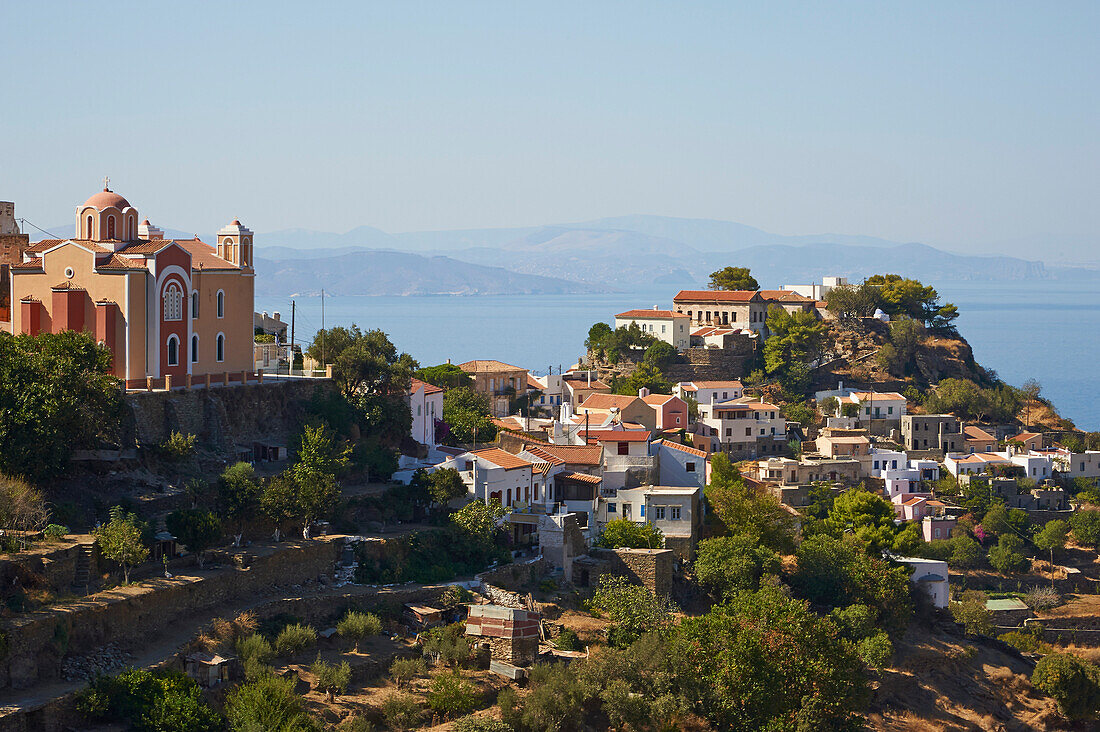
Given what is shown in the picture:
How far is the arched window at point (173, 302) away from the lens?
38031 mm

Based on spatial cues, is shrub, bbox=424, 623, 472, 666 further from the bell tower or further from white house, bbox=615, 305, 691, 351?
white house, bbox=615, 305, 691, 351

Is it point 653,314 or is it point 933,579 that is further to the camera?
point 653,314

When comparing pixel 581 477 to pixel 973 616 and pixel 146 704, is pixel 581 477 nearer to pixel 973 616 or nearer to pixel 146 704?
pixel 973 616

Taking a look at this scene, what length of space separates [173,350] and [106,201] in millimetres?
4664

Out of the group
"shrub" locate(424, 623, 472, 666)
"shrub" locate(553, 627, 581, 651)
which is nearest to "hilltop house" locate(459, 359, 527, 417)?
"shrub" locate(553, 627, 581, 651)

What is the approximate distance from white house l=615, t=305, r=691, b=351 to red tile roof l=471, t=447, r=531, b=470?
3003 cm

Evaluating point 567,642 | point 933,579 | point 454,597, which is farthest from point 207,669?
point 933,579

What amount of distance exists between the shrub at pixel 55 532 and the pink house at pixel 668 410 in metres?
31.8

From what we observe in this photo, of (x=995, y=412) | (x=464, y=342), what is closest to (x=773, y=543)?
(x=995, y=412)

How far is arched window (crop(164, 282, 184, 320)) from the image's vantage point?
38031mm

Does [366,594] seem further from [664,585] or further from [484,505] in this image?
[664,585]

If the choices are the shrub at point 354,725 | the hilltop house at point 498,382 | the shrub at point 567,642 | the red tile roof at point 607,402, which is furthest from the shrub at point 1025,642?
the shrub at point 354,725

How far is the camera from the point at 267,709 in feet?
85.3

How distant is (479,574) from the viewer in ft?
118
